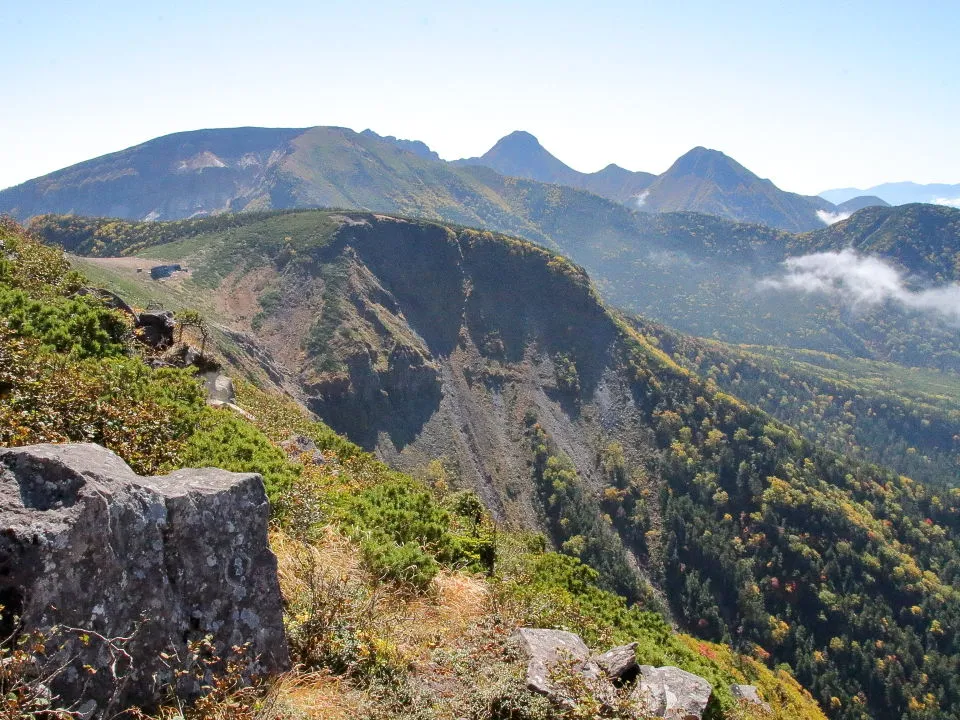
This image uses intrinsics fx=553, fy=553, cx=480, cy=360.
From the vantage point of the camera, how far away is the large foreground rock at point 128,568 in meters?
4.58

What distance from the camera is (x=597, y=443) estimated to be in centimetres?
10788

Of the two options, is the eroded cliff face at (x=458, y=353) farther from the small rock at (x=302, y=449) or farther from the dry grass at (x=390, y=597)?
the dry grass at (x=390, y=597)

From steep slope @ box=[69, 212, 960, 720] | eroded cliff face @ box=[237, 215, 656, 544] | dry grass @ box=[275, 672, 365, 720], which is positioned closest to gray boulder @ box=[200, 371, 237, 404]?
dry grass @ box=[275, 672, 365, 720]

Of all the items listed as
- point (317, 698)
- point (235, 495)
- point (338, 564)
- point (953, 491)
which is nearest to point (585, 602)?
point (338, 564)

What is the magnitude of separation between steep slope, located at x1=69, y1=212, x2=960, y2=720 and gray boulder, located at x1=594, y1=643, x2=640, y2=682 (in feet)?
238

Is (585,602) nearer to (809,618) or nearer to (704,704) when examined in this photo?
(704,704)

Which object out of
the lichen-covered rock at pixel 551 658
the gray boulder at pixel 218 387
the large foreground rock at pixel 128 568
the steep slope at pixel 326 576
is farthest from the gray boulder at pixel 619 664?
the gray boulder at pixel 218 387

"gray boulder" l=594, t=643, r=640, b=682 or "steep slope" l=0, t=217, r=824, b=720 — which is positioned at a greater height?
"steep slope" l=0, t=217, r=824, b=720

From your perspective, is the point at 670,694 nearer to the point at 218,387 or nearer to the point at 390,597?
the point at 390,597

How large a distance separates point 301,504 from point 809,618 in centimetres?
10829

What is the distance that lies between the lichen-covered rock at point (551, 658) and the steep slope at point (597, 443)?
72210 mm

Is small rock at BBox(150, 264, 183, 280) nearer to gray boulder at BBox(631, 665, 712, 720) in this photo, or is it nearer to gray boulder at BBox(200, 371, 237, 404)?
gray boulder at BBox(200, 371, 237, 404)

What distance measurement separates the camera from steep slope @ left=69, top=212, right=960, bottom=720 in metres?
88.8

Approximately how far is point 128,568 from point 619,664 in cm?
688
